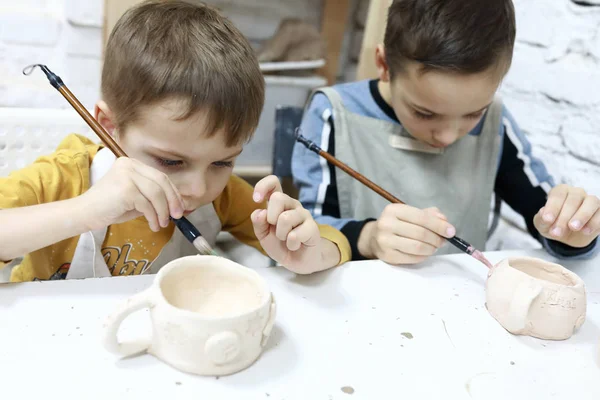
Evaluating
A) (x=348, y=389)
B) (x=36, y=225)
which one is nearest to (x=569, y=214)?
(x=348, y=389)

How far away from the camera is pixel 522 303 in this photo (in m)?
0.54

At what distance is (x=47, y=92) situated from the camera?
1.57m

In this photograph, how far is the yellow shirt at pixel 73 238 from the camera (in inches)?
25.8

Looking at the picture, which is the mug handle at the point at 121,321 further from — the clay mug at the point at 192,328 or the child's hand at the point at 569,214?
the child's hand at the point at 569,214

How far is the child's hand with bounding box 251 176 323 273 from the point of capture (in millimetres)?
565

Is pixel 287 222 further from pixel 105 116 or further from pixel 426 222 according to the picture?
pixel 105 116

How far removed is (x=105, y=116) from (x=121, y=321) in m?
0.39

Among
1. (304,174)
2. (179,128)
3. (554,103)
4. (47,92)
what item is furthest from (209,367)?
(47,92)

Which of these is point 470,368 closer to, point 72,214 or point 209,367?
point 209,367

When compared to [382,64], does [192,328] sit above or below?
below

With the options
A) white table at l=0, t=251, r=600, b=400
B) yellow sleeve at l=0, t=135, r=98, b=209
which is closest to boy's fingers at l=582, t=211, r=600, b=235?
white table at l=0, t=251, r=600, b=400

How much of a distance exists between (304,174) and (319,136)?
8cm

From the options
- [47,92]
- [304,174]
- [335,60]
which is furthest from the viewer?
[335,60]

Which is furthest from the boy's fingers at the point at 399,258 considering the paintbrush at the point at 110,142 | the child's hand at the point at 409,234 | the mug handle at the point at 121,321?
the mug handle at the point at 121,321
